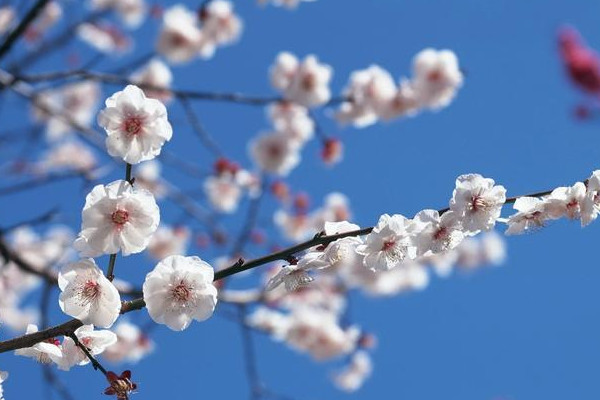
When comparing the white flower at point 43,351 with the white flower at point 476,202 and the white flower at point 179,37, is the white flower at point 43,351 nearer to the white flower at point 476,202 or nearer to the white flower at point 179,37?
the white flower at point 476,202

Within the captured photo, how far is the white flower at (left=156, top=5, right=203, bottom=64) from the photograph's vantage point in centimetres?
743

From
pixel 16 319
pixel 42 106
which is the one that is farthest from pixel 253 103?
pixel 16 319

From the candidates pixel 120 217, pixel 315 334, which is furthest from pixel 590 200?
pixel 315 334

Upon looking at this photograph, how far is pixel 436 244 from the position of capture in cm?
212

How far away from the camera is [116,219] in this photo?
76.7 inches

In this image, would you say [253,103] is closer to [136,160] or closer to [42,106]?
[42,106]

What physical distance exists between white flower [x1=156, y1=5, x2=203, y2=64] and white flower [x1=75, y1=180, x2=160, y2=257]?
575 cm

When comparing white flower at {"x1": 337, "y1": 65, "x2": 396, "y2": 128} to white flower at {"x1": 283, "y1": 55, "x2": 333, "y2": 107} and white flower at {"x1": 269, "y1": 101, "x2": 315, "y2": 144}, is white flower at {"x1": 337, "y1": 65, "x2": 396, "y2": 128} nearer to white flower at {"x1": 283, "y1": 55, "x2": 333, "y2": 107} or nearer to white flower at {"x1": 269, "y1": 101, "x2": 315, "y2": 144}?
white flower at {"x1": 283, "y1": 55, "x2": 333, "y2": 107}

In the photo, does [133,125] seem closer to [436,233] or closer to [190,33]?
[436,233]

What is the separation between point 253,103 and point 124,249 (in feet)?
9.41

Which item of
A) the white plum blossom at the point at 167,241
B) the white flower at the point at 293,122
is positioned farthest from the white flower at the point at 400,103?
the white plum blossom at the point at 167,241

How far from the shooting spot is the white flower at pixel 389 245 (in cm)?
206

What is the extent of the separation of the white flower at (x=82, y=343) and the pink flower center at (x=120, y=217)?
0.32 m

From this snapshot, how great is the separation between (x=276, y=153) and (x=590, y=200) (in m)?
5.83
